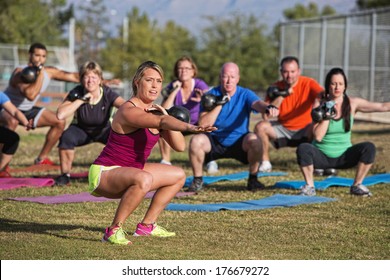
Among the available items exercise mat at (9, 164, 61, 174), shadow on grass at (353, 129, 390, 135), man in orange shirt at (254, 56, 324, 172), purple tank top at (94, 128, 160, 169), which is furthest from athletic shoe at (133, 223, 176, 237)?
shadow on grass at (353, 129, 390, 135)

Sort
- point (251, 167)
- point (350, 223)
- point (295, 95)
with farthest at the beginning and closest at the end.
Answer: point (295, 95), point (251, 167), point (350, 223)

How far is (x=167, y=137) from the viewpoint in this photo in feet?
25.8

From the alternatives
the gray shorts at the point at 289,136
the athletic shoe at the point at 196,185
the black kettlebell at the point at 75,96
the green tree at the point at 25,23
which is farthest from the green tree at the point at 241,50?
the athletic shoe at the point at 196,185

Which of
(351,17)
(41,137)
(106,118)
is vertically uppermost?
(351,17)

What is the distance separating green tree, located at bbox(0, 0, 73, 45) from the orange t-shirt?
4238cm

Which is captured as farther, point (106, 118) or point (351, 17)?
point (351, 17)

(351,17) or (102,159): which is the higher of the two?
(351,17)

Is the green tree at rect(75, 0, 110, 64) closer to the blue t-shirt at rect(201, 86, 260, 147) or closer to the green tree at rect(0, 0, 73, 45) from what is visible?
the green tree at rect(0, 0, 73, 45)

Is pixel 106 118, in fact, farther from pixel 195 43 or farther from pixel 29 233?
pixel 195 43

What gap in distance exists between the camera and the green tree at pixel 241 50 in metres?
53.8

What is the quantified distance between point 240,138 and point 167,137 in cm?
395

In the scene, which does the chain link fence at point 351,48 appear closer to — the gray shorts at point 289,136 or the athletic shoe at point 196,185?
the gray shorts at point 289,136

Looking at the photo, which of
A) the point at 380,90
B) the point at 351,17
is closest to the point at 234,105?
the point at 380,90

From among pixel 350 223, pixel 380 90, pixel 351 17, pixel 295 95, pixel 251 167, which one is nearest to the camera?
pixel 350 223
